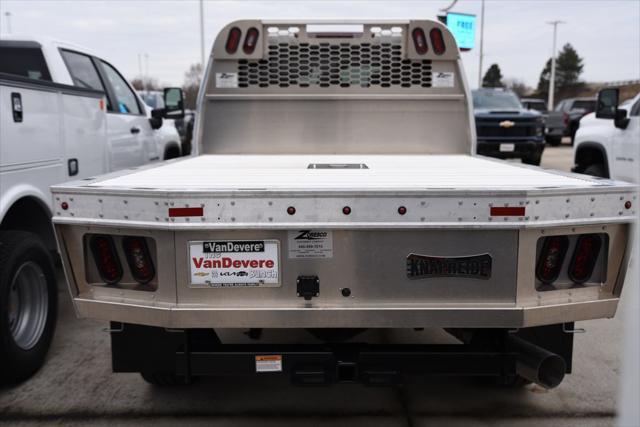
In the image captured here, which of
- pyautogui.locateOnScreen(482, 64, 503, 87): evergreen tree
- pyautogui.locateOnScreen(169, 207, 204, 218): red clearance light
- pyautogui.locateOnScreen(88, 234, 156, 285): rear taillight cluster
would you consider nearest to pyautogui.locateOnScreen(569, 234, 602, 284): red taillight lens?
pyautogui.locateOnScreen(169, 207, 204, 218): red clearance light

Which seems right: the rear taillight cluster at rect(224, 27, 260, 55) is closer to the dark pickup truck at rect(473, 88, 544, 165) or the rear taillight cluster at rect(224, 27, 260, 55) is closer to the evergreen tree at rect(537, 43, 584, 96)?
the dark pickup truck at rect(473, 88, 544, 165)

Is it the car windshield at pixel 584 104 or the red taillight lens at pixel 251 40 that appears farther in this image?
the car windshield at pixel 584 104

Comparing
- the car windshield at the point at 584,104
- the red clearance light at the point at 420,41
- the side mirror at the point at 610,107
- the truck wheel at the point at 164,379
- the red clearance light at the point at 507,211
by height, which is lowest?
the truck wheel at the point at 164,379

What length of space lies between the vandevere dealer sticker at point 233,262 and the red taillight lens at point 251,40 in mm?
2459

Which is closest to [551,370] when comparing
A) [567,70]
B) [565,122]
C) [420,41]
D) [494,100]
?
[420,41]

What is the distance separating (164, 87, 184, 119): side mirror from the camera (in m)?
6.18

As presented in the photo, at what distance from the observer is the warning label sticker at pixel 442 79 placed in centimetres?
462

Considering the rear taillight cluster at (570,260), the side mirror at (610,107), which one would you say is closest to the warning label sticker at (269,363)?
the rear taillight cluster at (570,260)

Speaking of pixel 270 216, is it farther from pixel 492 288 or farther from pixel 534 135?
pixel 534 135

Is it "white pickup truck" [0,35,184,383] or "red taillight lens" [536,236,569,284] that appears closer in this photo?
"red taillight lens" [536,236,569,284]

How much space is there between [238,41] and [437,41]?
147cm

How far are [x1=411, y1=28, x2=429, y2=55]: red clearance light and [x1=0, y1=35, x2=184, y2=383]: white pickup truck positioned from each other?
253cm

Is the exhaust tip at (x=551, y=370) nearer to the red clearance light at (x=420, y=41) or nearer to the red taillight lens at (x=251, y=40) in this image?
the red clearance light at (x=420, y=41)

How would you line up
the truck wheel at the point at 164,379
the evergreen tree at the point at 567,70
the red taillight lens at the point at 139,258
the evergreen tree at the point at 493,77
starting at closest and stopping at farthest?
the red taillight lens at the point at 139,258 → the truck wheel at the point at 164,379 → the evergreen tree at the point at 567,70 → the evergreen tree at the point at 493,77
